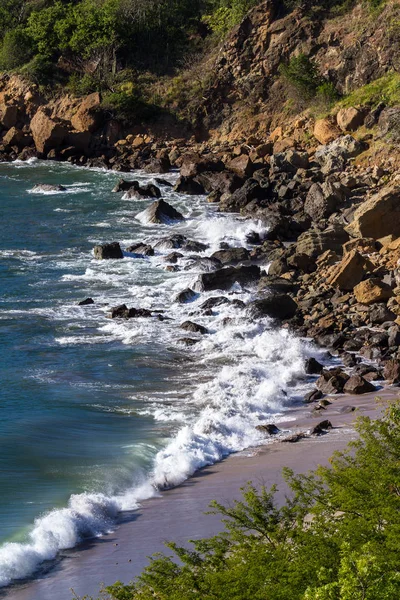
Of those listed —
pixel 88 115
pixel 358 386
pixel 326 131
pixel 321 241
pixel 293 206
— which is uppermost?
pixel 88 115

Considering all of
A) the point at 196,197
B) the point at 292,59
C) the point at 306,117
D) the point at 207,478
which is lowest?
the point at 207,478

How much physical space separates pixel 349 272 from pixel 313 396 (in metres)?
7.23

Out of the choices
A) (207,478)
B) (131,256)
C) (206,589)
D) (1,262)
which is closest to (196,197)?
(131,256)

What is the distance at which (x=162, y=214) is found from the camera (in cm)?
3981

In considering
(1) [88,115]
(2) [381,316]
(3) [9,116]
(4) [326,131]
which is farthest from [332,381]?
(3) [9,116]

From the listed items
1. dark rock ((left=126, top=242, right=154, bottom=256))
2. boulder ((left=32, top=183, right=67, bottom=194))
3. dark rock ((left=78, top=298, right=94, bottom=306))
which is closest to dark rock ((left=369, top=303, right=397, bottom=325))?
dark rock ((left=78, top=298, right=94, bottom=306))

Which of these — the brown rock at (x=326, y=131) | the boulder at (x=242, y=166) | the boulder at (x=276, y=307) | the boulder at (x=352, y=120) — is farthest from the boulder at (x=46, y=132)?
the boulder at (x=276, y=307)

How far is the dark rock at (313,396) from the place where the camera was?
72.5 feet

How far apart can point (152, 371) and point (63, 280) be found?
30.2ft

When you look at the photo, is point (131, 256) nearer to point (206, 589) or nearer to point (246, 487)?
point (246, 487)

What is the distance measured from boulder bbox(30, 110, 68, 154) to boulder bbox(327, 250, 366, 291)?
95.3 feet

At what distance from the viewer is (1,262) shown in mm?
34375

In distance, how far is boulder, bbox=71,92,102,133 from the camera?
5397 centimetres

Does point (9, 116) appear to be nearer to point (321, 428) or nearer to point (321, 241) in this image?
point (321, 241)
